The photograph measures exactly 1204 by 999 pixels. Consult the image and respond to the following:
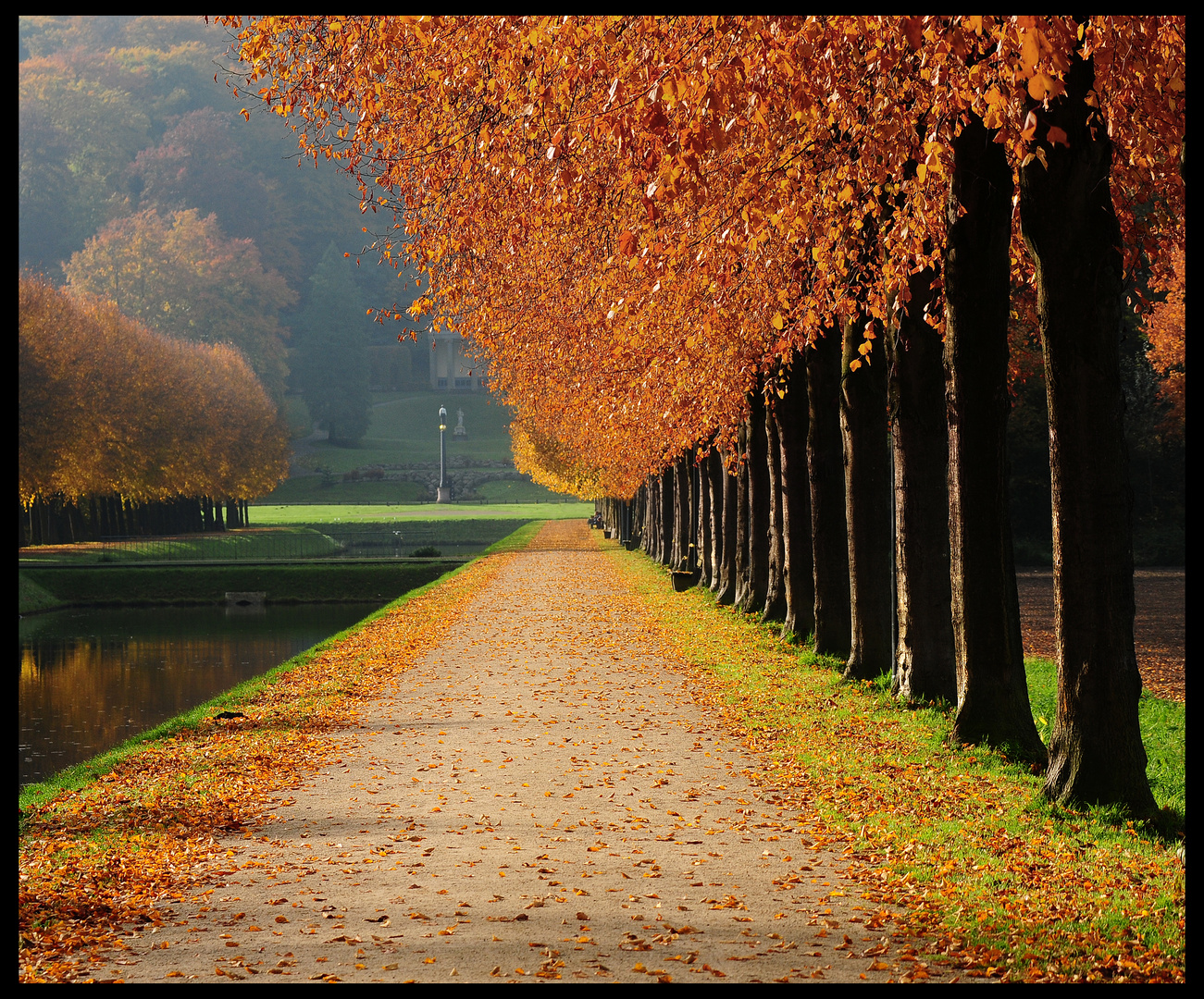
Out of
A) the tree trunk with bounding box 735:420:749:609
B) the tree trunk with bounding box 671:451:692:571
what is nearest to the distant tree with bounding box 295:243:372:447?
the tree trunk with bounding box 671:451:692:571

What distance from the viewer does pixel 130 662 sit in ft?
96.9

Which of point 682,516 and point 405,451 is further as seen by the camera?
point 405,451

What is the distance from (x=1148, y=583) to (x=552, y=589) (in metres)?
14.8

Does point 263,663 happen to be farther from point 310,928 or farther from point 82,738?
point 310,928

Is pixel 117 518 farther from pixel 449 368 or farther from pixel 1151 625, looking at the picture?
pixel 449 368

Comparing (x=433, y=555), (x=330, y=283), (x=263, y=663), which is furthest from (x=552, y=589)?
(x=330, y=283)

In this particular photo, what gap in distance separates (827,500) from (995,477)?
22.1ft

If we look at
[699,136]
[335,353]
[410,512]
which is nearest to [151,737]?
[699,136]

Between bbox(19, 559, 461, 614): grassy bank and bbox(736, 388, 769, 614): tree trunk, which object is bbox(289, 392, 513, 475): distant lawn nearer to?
bbox(19, 559, 461, 614): grassy bank

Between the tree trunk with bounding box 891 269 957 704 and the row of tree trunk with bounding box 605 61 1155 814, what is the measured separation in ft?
0.06

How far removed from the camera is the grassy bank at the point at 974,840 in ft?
20.2

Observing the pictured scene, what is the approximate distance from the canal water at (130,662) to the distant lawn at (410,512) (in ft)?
123

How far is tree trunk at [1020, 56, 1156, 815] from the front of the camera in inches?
345

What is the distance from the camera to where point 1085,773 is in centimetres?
887
